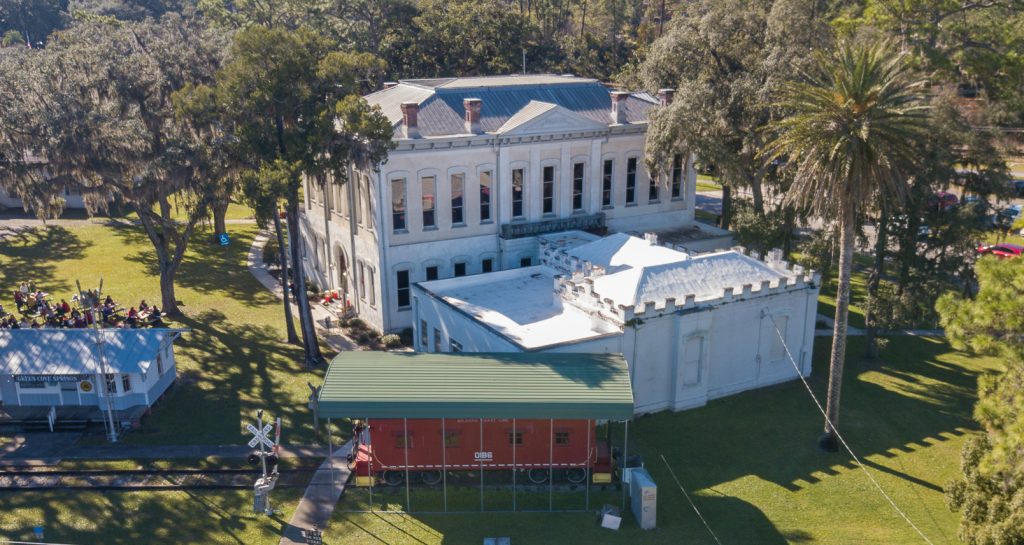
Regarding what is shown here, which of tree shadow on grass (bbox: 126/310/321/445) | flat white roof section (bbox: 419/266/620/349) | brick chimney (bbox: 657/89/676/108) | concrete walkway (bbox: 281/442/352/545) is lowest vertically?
concrete walkway (bbox: 281/442/352/545)

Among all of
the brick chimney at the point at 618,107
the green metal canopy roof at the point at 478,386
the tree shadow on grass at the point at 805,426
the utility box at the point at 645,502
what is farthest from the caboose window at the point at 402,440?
the brick chimney at the point at 618,107

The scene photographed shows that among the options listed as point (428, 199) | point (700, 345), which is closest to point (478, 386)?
point (700, 345)

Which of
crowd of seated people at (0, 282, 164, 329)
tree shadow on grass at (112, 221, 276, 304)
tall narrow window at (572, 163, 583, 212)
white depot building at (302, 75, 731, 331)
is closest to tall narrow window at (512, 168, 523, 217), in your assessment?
white depot building at (302, 75, 731, 331)

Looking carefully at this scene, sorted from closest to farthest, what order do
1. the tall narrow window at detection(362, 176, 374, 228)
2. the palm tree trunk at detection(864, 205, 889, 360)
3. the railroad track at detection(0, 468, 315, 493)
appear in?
the railroad track at detection(0, 468, 315, 493), the palm tree trunk at detection(864, 205, 889, 360), the tall narrow window at detection(362, 176, 374, 228)

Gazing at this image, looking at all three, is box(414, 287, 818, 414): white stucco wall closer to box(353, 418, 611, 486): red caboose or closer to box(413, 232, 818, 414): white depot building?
box(413, 232, 818, 414): white depot building

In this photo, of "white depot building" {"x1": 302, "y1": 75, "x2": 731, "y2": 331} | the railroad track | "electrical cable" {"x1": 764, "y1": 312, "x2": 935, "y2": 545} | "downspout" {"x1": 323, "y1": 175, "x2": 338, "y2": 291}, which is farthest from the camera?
"downspout" {"x1": 323, "y1": 175, "x2": 338, "y2": 291}

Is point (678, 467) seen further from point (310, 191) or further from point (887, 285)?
point (310, 191)
